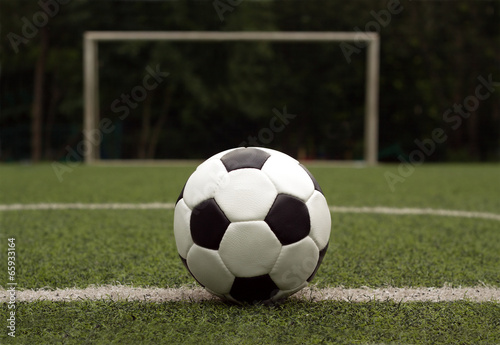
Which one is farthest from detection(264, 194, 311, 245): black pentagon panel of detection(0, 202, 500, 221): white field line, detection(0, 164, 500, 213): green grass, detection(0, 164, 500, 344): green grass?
detection(0, 164, 500, 213): green grass

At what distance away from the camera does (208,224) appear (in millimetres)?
2062

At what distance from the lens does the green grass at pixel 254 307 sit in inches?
71.5

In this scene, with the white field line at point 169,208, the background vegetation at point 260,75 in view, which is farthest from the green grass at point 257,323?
the background vegetation at point 260,75

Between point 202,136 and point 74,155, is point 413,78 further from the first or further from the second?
point 74,155

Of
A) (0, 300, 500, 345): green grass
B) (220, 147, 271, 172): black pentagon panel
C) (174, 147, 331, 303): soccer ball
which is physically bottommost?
(0, 300, 500, 345): green grass

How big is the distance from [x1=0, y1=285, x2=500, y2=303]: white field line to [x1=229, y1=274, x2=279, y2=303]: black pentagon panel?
200 millimetres

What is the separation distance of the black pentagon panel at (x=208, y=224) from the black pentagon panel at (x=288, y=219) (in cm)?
17

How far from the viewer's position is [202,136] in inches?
583

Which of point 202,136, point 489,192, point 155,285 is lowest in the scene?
point 202,136

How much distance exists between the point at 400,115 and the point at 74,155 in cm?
1117

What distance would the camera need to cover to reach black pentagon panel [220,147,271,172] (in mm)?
2160

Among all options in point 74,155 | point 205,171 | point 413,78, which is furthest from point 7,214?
point 413,78

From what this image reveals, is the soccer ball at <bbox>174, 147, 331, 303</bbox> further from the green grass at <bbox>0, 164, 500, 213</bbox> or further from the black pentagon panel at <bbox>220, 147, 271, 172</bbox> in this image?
the green grass at <bbox>0, 164, 500, 213</bbox>

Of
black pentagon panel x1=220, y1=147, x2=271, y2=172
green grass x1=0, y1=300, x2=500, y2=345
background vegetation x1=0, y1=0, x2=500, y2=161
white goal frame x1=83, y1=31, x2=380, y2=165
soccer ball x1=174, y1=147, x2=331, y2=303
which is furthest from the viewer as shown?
background vegetation x1=0, y1=0, x2=500, y2=161
